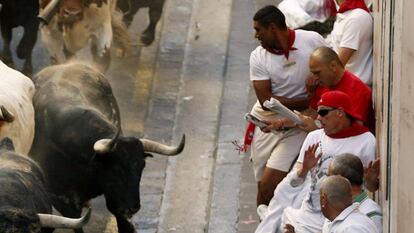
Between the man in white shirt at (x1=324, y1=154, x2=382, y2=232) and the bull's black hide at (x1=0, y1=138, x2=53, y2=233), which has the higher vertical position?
the man in white shirt at (x1=324, y1=154, x2=382, y2=232)

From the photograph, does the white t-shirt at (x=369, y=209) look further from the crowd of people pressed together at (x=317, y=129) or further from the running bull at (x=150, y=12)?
the running bull at (x=150, y=12)

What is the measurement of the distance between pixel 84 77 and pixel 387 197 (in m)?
4.98

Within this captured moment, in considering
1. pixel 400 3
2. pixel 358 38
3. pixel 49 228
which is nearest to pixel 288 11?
pixel 358 38

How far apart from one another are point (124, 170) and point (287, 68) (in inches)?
67.4

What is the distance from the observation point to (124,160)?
1365 centimetres

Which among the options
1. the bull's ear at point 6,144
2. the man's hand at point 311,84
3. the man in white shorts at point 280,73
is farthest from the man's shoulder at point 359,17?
the bull's ear at point 6,144

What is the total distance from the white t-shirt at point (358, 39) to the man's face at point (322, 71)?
1107 millimetres

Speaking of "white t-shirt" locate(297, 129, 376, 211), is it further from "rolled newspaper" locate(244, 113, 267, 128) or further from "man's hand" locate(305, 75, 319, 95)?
"rolled newspaper" locate(244, 113, 267, 128)

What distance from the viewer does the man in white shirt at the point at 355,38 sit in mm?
13633

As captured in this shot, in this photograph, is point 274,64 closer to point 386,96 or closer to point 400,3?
point 386,96

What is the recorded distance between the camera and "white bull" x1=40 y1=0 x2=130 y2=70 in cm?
1794

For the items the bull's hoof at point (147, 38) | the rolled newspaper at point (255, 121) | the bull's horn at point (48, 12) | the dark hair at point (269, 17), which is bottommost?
the bull's hoof at point (147, 38)

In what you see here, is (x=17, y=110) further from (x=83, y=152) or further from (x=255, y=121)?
(x=255, y=121)

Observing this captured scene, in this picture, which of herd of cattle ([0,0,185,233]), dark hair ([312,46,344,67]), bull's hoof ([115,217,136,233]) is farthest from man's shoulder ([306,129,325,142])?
bull's hoof ([115,217,136,233])
